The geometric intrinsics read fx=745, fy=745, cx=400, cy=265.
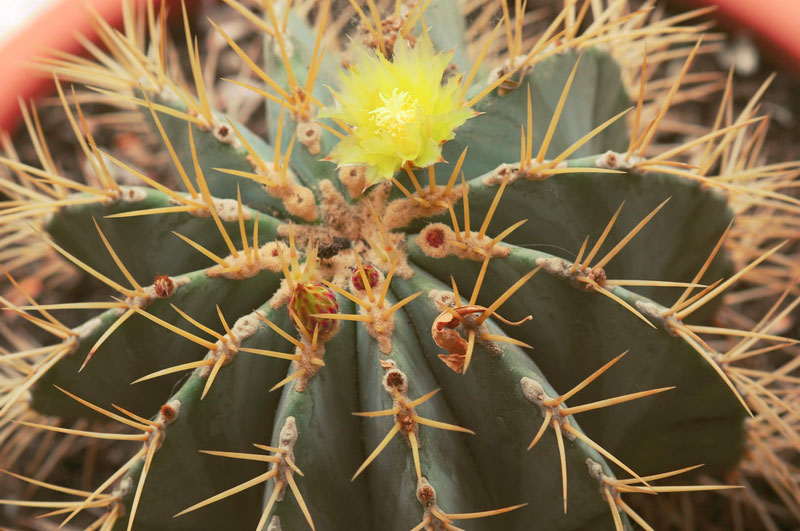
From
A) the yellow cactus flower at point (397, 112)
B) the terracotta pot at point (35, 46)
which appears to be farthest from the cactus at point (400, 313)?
the terracotta pot at point (35, 46)

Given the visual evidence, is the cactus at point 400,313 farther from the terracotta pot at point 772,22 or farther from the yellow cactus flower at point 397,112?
the terracotta pot at point 772,22

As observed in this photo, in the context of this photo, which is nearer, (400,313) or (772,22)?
(400,313)

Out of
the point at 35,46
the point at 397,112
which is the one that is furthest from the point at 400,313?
the point at 35,46

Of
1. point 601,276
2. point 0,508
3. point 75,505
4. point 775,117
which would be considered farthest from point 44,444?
point 775,117

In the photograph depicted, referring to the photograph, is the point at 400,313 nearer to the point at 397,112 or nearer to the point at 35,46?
the point at 397,112

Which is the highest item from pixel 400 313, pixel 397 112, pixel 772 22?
pixel 397 112

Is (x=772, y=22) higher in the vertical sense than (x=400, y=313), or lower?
lower

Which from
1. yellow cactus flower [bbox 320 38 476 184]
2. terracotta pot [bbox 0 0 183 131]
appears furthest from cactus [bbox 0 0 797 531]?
terracotta pot [bbox 0 0 183 131]
